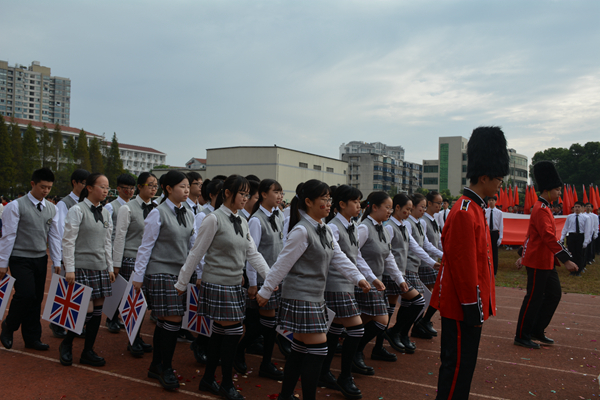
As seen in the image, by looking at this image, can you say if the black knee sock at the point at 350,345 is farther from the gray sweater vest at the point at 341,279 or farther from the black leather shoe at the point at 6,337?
the black leather shoe at the point at 6,337

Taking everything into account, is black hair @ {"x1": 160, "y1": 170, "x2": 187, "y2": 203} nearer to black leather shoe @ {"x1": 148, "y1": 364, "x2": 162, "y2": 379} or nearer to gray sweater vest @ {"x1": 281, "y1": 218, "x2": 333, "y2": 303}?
gray sweater vest @ {"x1": 281, "y1": 218, "x2": 333, "y2": 303}

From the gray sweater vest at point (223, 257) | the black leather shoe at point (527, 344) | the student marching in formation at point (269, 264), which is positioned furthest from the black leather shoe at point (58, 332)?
the black leather shoe at point (527, 344)

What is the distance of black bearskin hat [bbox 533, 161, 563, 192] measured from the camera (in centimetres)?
549

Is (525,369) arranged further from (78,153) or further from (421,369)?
(78,153)

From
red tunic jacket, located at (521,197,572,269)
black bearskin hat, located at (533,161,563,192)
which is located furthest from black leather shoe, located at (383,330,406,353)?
black bearskin hat, located at (533,161,563,192)

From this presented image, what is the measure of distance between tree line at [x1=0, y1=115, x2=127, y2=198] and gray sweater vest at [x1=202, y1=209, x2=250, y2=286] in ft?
185

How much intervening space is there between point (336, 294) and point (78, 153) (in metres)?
68.3

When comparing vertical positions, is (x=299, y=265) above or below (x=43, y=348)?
above

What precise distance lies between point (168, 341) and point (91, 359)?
110cm

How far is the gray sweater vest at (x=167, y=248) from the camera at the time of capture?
407cm

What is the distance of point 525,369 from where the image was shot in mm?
4758

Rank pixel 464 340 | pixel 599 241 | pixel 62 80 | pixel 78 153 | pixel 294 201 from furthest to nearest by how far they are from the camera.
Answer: pixel 62 80
pixel 78 153
pixel 599 241
pixel 294 201
pixel 464 340

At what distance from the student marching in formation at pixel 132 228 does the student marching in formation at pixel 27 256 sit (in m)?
0.74

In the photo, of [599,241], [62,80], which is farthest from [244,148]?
[62,80]
